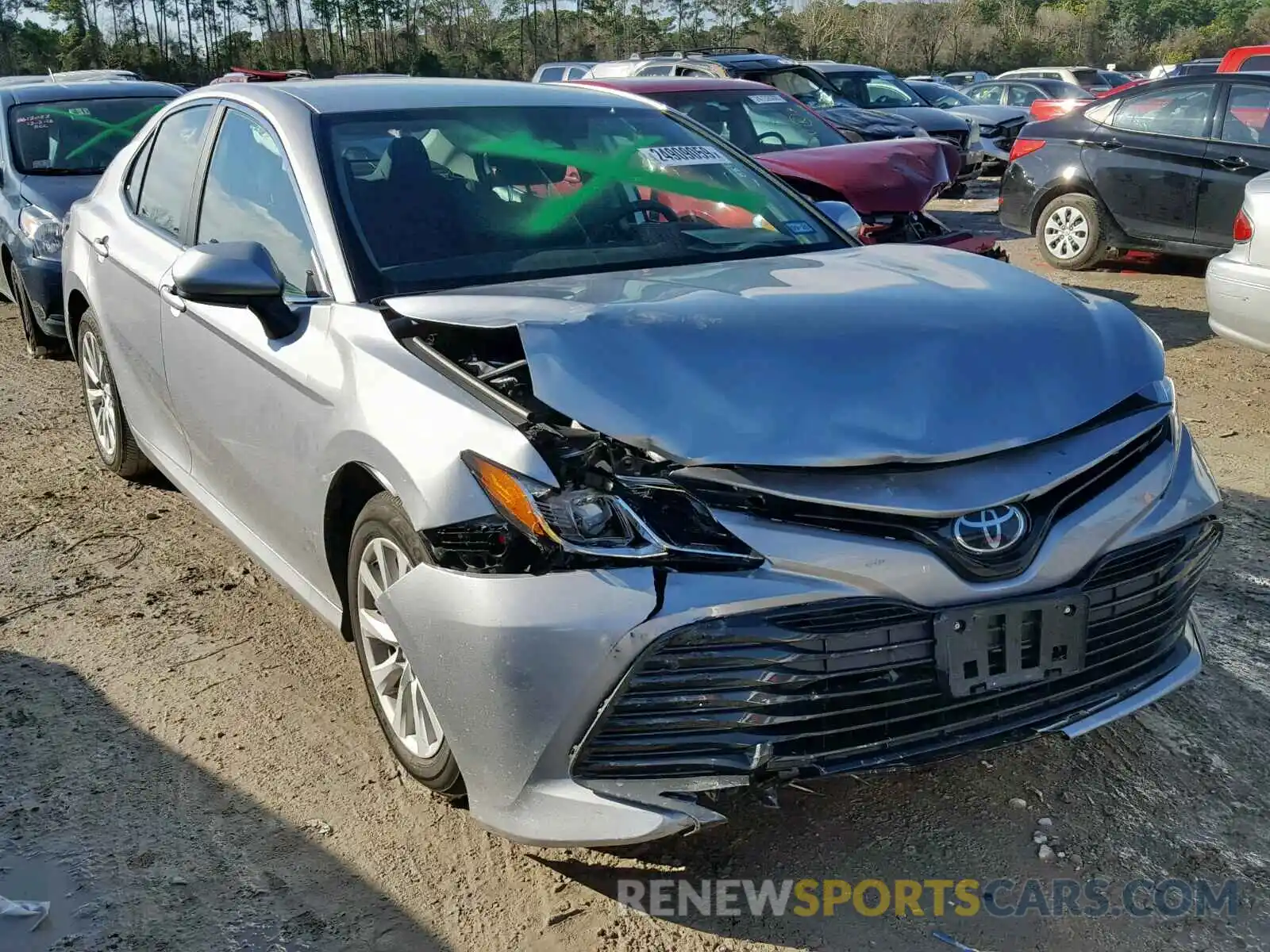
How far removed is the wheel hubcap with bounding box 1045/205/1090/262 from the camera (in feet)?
31.6

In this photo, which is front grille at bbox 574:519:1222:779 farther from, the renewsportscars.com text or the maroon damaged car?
the maroon damaged car

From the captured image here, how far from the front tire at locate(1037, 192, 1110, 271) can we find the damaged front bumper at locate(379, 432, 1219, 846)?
7.84 metres

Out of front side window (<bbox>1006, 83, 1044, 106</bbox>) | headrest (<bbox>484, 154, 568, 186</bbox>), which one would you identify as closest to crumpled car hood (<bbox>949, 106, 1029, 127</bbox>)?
front side window (<bbox>1006, 83, 1044, 106</bbox>)

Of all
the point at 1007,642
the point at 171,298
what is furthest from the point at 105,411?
the point at 1007,642

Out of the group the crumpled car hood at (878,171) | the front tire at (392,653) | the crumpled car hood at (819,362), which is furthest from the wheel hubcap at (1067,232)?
the front tire at (392,653)

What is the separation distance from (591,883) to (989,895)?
2.83 ft

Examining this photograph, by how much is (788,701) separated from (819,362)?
0.73 metres

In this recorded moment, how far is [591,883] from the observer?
262 centimetres

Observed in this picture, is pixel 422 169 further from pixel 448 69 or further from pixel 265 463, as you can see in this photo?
pixel 448 69

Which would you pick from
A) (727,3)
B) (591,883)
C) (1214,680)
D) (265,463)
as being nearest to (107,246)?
(265,463)

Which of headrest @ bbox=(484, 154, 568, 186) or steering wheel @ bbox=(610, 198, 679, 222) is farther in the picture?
steering wheel @ bbox=(610, 198, 679, 222)

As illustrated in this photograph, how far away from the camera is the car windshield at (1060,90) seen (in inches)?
787

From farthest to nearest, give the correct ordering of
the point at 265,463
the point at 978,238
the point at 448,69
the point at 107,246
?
the point at 448,69 → the point at 978,238 → the point at 107,246 → the point at 265,463

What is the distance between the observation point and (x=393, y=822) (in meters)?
2.84
